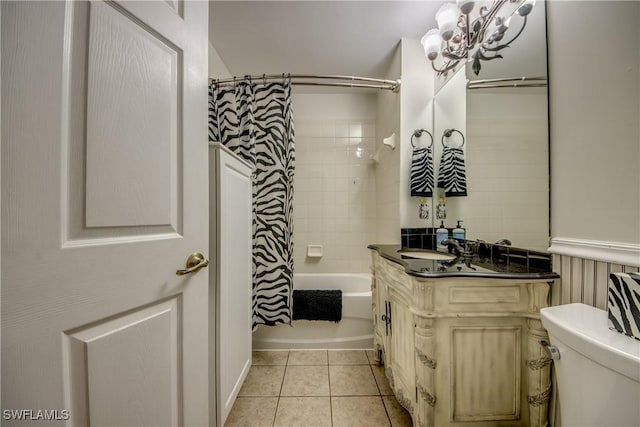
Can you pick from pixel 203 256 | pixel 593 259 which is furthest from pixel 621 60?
pixel 203 256

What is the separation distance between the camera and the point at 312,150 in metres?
2.44

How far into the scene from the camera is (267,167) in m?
1.55

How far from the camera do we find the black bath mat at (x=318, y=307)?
1.73 meters

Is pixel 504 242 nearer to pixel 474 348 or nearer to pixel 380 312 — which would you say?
pixel 474 348

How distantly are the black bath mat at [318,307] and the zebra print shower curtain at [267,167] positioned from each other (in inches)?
7.9

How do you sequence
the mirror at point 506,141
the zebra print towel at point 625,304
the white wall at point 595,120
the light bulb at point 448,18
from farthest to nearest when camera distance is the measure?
1. the light bulb at point 448,18
2. the mirror at point 506,141
3. the white wall at point 595,120
4. the zebra print towel at point 625,304

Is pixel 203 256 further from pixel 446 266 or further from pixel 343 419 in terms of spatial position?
pixel 343 419

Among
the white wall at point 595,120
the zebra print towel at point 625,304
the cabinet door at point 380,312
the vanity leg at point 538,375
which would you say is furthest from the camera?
the cabinet door at point 380,312

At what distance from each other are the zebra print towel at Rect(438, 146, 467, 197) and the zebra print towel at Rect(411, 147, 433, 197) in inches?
3.0

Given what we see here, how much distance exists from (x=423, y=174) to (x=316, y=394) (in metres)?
1.57

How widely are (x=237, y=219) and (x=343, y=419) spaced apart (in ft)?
3.81

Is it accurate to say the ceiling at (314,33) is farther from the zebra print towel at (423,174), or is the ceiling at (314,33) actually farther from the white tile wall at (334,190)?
the zebra print towel at (423,174)

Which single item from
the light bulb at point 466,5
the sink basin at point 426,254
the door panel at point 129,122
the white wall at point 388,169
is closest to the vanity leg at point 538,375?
the sink basin at point 426,254

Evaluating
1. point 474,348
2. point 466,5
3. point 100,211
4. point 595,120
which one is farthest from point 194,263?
point 466,5
